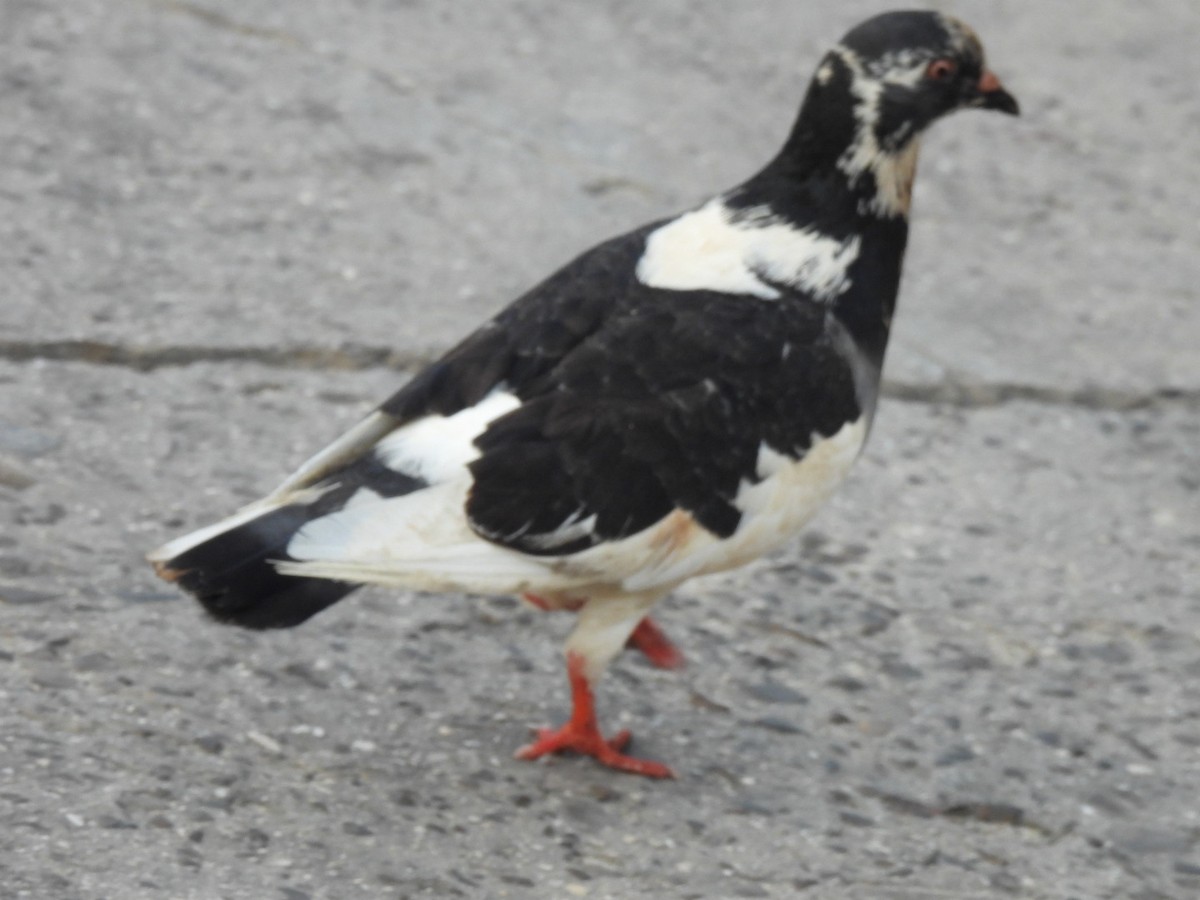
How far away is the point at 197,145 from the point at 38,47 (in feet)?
2.25

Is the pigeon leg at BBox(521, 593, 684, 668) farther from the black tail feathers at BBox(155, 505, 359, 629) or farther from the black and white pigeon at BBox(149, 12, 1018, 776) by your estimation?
the black tail feathers at BBox(155, 505, 359, 629)

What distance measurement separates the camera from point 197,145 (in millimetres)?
5863

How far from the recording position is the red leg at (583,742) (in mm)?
3783

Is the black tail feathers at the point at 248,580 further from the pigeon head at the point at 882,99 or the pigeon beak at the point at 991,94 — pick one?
the pigeon beak at the point at 991,94

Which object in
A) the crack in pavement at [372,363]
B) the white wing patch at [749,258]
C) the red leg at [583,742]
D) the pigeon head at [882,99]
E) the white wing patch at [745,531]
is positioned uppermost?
the pigeon head at [882,99]

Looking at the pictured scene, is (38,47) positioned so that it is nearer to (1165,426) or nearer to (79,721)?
(79,721)

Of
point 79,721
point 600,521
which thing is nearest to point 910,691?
point 600,521

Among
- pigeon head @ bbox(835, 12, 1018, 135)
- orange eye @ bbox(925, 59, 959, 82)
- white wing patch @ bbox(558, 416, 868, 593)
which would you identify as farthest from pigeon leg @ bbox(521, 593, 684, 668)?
orange eye @ bbox(925, 59, 959, 82)

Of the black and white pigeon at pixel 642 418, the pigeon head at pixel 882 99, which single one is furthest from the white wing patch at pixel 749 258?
the pigeon head at pixel 882 99

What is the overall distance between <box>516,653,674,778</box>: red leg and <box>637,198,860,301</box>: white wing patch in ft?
2.66

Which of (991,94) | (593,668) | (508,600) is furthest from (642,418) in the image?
(991,94)

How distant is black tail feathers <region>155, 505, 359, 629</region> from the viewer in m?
3.33

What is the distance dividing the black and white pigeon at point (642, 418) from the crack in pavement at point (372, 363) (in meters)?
1.31

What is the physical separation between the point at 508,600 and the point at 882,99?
1400 millimetres
